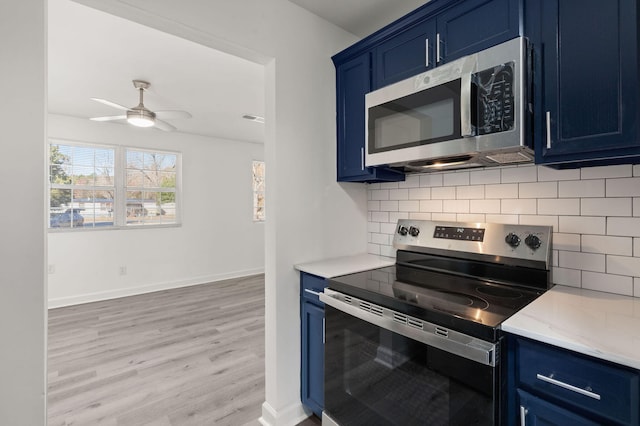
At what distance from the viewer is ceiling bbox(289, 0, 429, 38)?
1890mm

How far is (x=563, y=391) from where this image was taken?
0.89 metres

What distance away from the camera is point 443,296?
1.32 m

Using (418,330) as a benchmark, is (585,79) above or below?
above

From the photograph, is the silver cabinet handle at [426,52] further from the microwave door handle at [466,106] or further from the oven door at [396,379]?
the oven door at [396,379]

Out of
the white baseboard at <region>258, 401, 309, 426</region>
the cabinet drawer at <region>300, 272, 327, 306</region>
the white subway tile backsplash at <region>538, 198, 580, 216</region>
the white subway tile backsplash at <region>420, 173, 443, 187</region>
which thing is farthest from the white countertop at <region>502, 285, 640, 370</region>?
the white baseboard at <region>258, 401, 309, 426</region>

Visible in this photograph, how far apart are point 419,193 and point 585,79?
103 cm

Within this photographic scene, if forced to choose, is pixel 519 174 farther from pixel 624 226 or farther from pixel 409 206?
pixel 409 206

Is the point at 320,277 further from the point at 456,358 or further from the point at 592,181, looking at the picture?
the point at 592,181

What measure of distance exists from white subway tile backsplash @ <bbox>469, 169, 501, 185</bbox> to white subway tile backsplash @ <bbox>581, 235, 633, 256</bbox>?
1.55ft

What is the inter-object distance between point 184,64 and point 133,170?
8.81 feet

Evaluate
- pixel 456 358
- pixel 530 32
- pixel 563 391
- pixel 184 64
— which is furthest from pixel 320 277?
pixel 184 64

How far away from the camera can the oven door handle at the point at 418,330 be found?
987mm

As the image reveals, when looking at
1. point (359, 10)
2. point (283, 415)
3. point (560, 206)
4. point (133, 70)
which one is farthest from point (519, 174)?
point (133, 70)

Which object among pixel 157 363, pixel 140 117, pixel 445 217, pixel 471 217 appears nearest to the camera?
pixel 471 217
